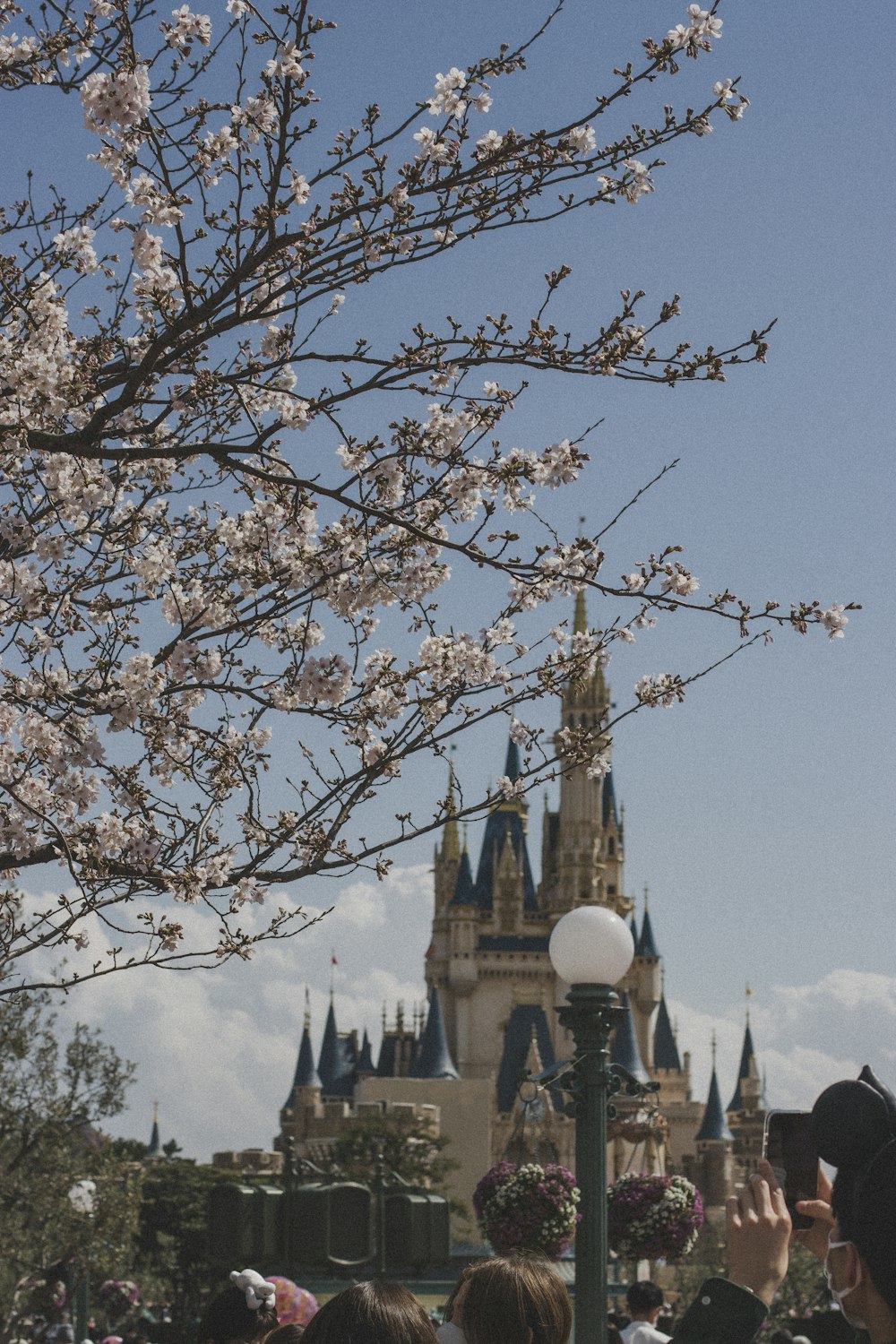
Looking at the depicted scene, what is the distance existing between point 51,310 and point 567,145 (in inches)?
84.3

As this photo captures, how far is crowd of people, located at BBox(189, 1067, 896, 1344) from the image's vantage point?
7.38ft

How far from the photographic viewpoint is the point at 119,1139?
255 feet

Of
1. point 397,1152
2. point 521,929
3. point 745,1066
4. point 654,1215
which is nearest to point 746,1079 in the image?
point 745,1066

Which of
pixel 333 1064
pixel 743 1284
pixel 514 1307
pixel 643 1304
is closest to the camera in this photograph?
pixel 743 1284

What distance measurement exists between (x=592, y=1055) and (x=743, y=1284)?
5249 millimetres

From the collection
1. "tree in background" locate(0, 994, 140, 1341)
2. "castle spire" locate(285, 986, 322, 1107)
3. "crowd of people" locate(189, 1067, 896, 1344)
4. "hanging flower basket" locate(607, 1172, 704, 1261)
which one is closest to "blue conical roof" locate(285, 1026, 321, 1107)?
"castle spire" locate(285, 986, 322, 1107)

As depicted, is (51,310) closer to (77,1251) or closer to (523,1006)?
(77,1251)

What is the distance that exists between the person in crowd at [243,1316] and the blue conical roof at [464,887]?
92488 mm

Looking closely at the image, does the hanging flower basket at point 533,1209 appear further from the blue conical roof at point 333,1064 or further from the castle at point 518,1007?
the blue conical roof at point 333,1064

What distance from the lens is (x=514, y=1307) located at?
3.90 metres

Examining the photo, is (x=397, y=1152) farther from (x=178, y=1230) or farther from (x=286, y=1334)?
(x=286, y=1334)

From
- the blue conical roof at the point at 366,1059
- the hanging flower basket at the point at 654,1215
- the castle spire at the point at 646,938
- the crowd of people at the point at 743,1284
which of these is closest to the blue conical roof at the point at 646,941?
the castle spire at the point at 646,938

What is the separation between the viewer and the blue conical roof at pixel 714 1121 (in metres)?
103

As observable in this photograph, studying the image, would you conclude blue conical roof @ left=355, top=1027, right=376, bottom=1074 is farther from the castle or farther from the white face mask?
the white face mask
